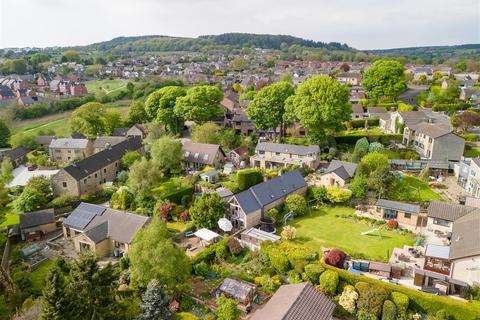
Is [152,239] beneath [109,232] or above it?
above

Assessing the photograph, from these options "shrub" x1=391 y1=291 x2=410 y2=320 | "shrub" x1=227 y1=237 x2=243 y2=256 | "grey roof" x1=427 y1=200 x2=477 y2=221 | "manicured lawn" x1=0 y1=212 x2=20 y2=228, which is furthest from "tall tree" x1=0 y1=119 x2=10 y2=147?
"grey roof" x1=427 y1=200 x2=477 y2=221

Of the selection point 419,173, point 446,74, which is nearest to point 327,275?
point 419,173

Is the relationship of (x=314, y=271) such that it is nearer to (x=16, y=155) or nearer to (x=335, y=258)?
(x=335, y=258)

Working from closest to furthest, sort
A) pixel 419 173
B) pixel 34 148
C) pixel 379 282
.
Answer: pixel 379 282 → pixel 419 173 → pixel 34 148

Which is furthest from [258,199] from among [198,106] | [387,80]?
[387,80]

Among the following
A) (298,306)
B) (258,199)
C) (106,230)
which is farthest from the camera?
(258,199)

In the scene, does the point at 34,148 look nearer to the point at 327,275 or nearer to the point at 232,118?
the point at 232,118

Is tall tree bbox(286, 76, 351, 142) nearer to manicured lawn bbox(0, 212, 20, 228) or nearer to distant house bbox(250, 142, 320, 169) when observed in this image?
distant house bbox(250, 142, 320, 169)

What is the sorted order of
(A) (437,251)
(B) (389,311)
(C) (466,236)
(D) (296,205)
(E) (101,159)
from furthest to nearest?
(E) (101,159)
(D) (296,205)
(A) (437,251)
(C) (466,236)
(B) (389,311)
